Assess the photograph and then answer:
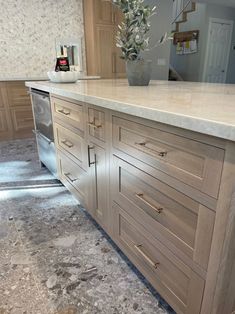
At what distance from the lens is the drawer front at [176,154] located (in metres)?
0.65

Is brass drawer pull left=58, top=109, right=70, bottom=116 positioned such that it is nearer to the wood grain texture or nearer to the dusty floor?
the dusty floor

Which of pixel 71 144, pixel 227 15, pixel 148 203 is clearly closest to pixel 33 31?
pixel 71 144

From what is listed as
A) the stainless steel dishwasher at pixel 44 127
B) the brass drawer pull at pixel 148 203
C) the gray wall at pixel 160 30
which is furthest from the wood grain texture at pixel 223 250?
A: the gray wall at pixel 160 30

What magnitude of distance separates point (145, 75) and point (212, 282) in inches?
50.3

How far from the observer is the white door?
5.44 m

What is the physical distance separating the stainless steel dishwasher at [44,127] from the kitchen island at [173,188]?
75 centimetres

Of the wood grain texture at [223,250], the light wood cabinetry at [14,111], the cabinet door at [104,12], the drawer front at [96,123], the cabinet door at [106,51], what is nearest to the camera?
the wood grain texture at [223,250]

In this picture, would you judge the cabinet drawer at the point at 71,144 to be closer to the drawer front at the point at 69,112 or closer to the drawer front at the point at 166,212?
the drawer front at the point at 69,112

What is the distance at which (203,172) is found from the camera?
2.22ft

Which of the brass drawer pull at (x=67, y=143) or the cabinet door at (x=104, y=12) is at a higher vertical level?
the cabinet door at (x=104, y=12)

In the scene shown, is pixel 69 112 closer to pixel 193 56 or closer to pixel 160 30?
pixel 160 30

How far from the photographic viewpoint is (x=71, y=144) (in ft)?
5.43

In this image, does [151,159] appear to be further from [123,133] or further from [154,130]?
[123,133]

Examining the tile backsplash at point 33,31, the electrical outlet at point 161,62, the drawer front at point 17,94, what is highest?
the tile backsplash at point 33,31
